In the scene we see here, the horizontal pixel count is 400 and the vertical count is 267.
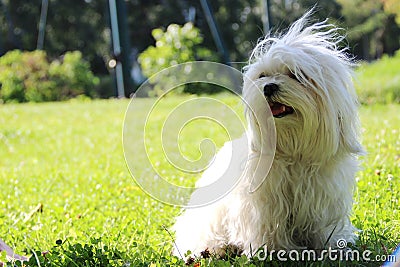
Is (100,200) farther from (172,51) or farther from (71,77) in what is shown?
(71,77)

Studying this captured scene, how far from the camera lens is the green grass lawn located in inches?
131

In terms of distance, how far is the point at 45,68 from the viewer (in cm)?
1720

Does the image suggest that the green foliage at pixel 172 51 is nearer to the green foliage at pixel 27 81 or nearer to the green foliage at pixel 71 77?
the green foliage at pixel 71 77

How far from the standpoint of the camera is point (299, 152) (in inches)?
122

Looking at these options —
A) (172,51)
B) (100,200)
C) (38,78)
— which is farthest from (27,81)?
(100,200)

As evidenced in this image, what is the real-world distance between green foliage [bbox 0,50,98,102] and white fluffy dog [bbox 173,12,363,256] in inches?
559

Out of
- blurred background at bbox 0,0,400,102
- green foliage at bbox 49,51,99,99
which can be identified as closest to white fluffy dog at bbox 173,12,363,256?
blurred background at bbox 0,0,400,102

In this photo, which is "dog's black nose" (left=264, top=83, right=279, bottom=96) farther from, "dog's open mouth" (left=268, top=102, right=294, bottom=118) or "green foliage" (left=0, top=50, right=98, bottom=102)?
"green foliage" (left=0, top=50, right=98, bottom=102)

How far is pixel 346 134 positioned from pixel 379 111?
288 inches

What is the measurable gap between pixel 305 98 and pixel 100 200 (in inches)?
104

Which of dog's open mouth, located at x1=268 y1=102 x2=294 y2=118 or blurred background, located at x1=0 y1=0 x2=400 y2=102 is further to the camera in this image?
blurred background, located at x1=0 y1=0 x2=400 y2=102

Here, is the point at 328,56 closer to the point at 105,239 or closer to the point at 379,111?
the point at 105,239

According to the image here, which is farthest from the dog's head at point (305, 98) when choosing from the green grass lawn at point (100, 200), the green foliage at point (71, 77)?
the green foliage at point (71, 77)

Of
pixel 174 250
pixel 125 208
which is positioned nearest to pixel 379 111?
pixel 125 208
